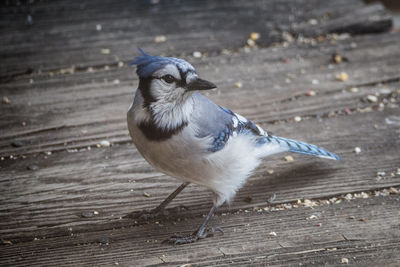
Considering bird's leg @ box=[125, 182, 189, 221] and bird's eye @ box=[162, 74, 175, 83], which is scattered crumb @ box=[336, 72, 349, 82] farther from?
bird's eye @ box=[162, 74, 175, 83]

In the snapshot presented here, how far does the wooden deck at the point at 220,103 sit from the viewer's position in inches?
80.6

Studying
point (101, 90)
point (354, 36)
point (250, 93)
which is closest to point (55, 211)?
point (101, 90)

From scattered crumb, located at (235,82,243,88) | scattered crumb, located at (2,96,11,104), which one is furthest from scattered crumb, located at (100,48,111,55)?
scattered crumb, located at (235,82,243,88)

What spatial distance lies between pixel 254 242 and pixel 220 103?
1.04 m

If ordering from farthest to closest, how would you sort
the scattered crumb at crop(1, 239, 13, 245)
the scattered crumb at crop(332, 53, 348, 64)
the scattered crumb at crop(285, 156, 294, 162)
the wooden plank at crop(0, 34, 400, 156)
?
the scattered crumb at crop(332, 53, 348, 64) < the wooden plank at crop(0, 34, 400, 156) < the scattered crumb at crop(285, 156, 294, 162) < the scattered crumb at crop(1, 239, 13, 245)

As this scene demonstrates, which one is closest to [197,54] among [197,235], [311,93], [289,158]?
[311,93]

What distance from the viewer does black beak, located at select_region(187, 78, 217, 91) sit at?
1.96 metres

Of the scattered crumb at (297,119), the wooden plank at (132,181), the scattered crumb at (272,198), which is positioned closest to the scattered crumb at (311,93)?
the scattered crumb at (297,119)

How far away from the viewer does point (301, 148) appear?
2.43m

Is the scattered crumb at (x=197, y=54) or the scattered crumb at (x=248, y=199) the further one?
the scattered crumb at (x=197, y=54)

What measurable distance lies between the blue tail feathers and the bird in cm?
29

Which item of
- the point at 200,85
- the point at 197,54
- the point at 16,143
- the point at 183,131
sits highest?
the point at 200,85

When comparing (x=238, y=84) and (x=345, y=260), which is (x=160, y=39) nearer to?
(x=238, y=84)

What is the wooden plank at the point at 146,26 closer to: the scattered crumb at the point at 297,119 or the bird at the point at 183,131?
the scattered crumb at the point at 297,119
